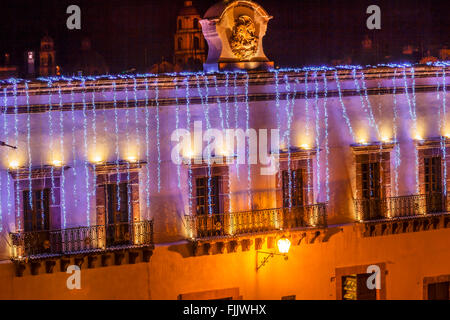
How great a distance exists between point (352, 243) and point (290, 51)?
23.9 feet

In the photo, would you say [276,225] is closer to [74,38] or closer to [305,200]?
[305,200]

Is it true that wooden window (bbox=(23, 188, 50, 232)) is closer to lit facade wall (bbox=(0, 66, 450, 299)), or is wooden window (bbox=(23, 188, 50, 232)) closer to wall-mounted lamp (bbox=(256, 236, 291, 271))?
lit facade wall (bbox=(0, 66, 450, 299))

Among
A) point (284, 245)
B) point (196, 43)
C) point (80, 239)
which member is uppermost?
point (196, 43)

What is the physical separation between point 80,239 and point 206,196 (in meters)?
3.34

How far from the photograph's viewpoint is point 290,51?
29.7 metres

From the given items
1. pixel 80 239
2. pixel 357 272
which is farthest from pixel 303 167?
pixel 80 239

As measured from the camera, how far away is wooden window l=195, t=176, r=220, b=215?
918 inches

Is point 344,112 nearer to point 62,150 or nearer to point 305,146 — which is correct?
point 305,146

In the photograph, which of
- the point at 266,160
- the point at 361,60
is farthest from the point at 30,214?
the point at 361,60

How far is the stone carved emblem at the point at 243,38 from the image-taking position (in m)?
24.0

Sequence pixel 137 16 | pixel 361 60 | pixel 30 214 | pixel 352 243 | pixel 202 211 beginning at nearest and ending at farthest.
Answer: pixel 30 214 < pixel 202 211 < pixel 352 243 < pixel 137 16 < pixel 361 60

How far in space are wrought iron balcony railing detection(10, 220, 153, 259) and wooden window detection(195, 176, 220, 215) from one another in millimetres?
1519

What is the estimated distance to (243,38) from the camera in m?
24.1

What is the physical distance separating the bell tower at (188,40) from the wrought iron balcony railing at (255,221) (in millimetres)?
7569
